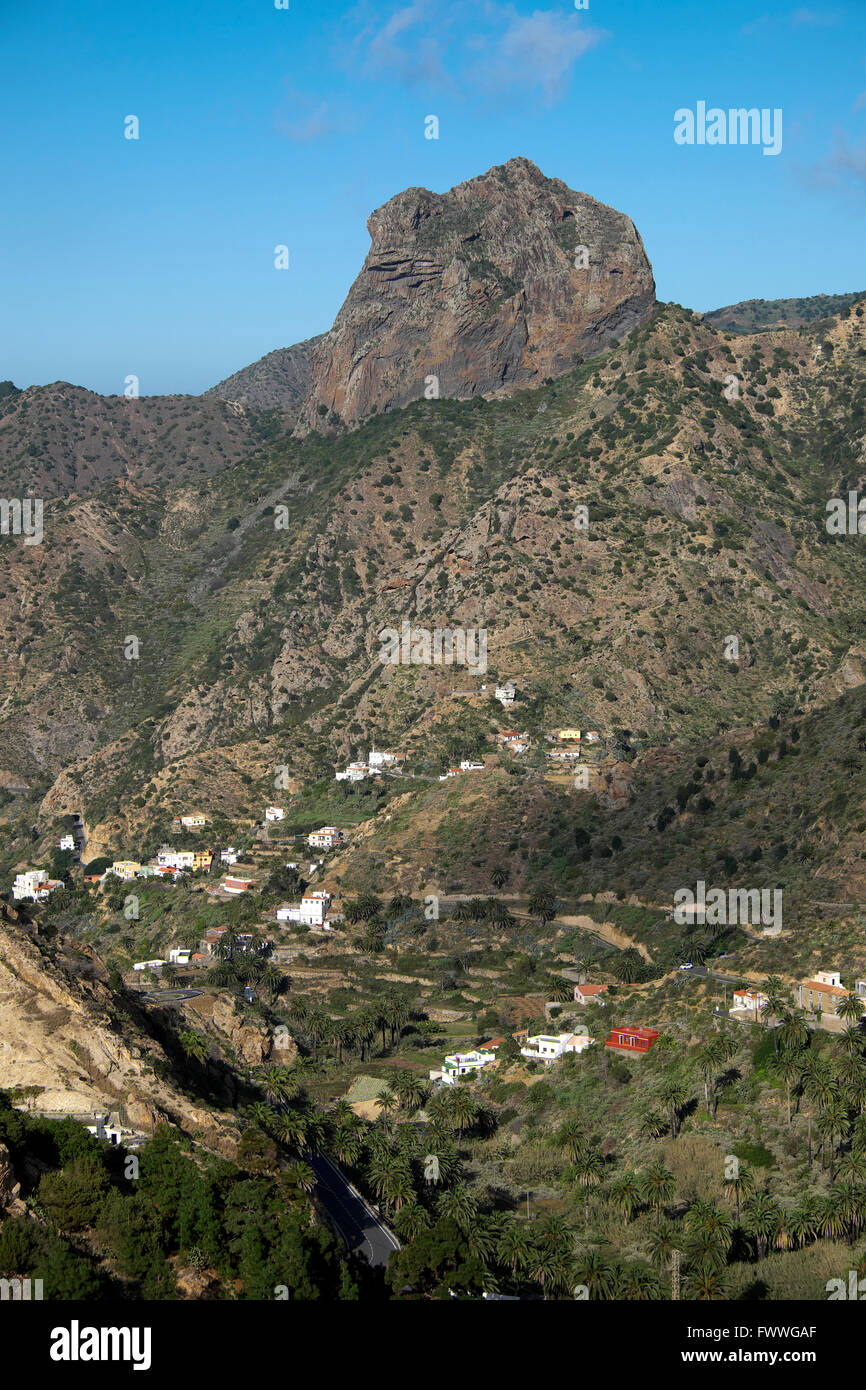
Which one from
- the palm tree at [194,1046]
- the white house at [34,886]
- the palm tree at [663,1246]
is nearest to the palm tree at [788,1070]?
the palm tree at [663,1246]

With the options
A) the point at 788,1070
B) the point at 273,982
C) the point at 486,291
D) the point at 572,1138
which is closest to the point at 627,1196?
the point at 572,1138

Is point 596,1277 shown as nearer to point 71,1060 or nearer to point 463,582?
point 71,1060

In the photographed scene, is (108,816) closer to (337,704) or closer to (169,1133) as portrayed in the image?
(337,704)

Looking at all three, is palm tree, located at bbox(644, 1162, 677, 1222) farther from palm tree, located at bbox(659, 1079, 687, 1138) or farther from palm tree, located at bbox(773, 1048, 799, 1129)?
palm tree, located at bbox(773, 1048, 799, 1129)

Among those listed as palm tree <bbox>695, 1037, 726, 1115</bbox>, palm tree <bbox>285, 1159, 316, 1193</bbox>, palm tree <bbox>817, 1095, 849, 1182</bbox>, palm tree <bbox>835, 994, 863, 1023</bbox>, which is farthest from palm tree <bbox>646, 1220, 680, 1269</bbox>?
palm tree <bbox>835, 994, 863, 1023</bbox>

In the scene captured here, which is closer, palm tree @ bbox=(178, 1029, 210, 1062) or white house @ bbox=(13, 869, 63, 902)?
palm tree @ bbox=(178, 1029, 210, 1062)

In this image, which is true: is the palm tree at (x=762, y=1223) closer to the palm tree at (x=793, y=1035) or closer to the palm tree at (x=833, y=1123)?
the palm tree at (x=833, y=1123)
